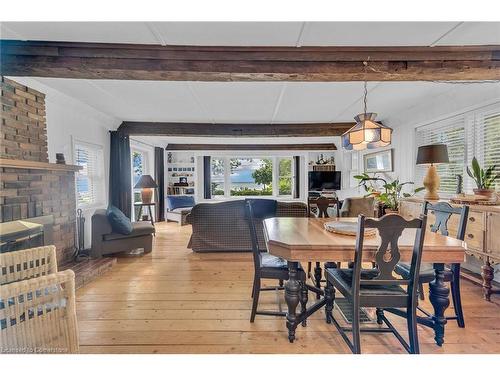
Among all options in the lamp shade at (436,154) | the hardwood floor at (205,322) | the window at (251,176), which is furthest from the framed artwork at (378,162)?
the window at (251,176)

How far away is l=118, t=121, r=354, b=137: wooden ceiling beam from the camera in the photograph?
547 cm

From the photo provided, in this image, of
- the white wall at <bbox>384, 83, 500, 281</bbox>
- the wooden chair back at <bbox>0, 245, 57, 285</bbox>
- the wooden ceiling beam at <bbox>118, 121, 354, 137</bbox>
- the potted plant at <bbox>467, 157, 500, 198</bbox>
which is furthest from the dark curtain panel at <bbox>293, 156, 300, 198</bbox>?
the wooden chair back at <bbox>0, 245, 57, 285</bbox>

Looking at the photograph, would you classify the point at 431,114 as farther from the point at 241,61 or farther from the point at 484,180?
the point at 241,61

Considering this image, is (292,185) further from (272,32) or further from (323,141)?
(272,32)

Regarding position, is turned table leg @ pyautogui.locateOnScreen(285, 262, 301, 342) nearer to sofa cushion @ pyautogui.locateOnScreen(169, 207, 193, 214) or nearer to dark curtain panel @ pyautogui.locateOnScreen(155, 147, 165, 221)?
sofa cushion @ pyautogui.locateOnScreen(169, 207, 193, 214)

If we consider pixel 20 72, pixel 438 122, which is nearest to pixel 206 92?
pixel 20 72

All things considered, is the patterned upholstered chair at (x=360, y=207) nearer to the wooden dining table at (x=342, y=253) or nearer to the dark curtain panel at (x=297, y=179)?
the wooden dining table at (x=342, y=253)

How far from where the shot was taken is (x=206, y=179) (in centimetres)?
842

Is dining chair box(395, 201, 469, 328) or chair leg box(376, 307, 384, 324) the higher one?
dining chair box(395, 201, 469, 328)

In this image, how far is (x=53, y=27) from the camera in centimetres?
198

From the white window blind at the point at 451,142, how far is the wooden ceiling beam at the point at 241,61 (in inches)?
52.3

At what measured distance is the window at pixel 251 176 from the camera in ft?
28.3

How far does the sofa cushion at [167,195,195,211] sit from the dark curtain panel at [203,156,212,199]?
2.36 ft

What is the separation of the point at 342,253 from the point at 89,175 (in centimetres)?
447
